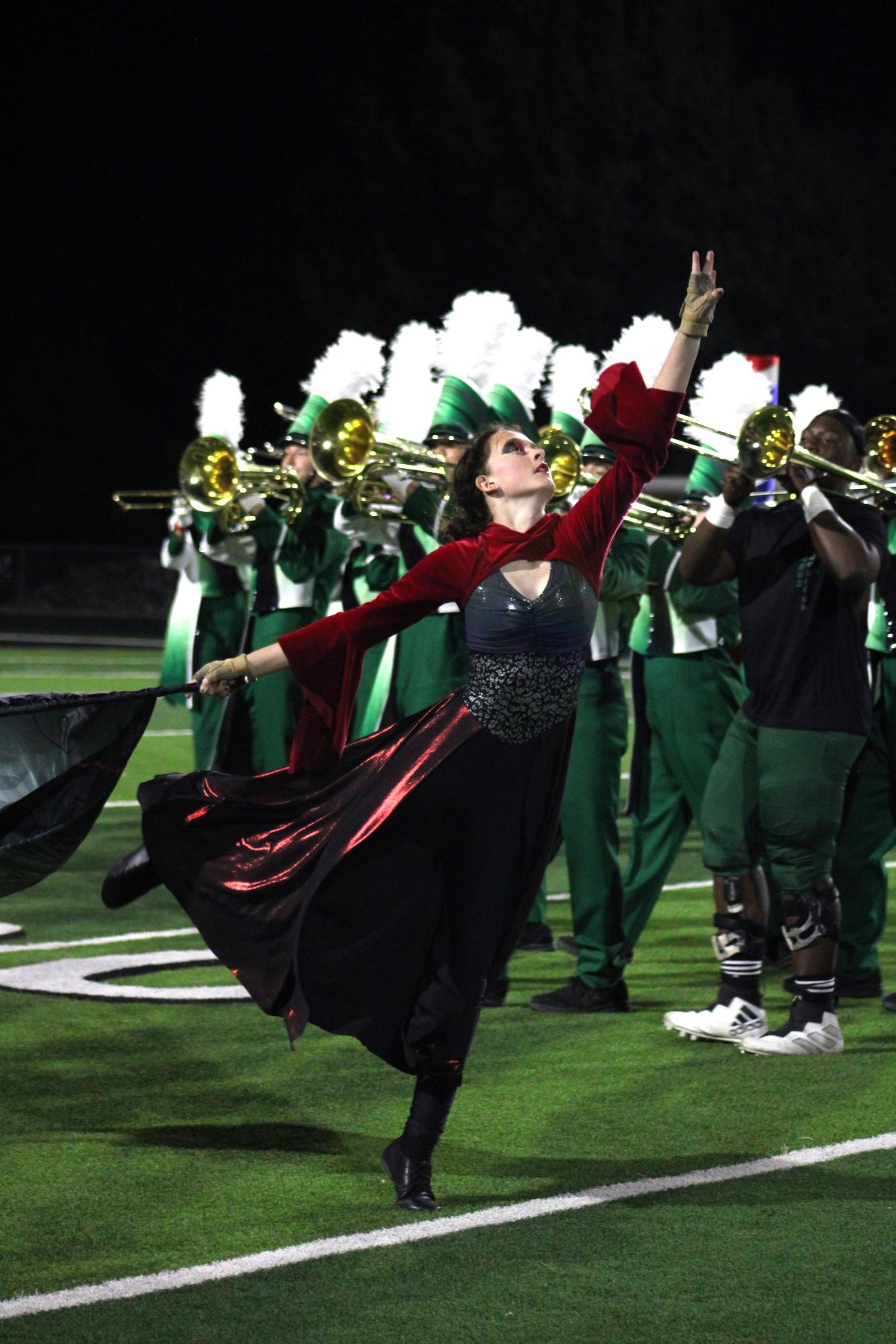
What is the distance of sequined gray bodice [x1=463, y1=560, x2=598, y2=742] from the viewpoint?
4391mm

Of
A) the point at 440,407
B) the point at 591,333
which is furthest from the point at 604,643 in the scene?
the point at 591,333

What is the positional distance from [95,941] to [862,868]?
2895 millimetres

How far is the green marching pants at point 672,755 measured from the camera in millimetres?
7199

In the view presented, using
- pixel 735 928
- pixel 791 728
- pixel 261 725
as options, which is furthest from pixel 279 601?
pixel 791 728

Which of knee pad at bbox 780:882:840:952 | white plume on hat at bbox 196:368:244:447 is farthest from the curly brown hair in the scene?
white plume on hat at bbox 196:368:244:447

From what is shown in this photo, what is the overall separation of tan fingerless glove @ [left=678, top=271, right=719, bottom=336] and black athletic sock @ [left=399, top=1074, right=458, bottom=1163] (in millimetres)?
1777

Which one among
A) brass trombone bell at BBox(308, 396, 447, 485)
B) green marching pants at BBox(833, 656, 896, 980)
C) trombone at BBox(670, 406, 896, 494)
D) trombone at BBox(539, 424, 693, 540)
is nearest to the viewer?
trombone at BBox(670, 406, 896, 494)

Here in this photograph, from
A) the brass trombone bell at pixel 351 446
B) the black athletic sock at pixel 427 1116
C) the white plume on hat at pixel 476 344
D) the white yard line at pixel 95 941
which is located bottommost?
the white yard line at pixel 95 941

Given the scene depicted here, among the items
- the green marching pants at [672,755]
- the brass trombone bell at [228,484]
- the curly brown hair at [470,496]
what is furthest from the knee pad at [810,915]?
the brass trombone bell at [228,484]

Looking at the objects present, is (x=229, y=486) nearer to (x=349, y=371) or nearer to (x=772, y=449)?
(x=349, y=371)

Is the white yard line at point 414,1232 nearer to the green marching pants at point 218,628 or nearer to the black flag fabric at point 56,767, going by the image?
the black flag fabric at point 56,767

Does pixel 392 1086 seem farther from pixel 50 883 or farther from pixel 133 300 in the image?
pixel 133 300

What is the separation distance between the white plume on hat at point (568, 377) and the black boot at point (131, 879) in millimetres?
3652

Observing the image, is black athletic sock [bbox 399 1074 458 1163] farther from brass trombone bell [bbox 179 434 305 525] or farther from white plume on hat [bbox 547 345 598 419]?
brass trombone bell [bbox 179 434 305 525]
